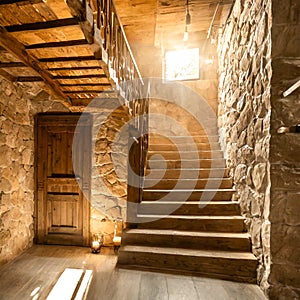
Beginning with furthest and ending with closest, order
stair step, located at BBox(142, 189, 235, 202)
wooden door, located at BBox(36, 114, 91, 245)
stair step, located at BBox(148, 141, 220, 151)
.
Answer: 1. stair step, located at BBox(148, 141, 220, 151)
2. wooden door, located at BBox(36, 114, 91, 245)
3. stair step, located at BBox(142, 189, 235, 202)

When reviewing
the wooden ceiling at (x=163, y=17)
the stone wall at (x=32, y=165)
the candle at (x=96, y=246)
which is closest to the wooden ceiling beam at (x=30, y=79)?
the stone wall at (x=32, y=165)

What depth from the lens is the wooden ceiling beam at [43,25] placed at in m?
1.45

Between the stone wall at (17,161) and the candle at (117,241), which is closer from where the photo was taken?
the stone wall at (17,161)

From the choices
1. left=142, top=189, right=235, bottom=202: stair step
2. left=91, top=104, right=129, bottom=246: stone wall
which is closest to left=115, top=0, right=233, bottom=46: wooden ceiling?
left=91, top=104, right=129, bottom=246: stone wall

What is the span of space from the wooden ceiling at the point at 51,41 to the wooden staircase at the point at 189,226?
5.40ft

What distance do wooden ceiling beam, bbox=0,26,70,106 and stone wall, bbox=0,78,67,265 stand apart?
10.1 inches

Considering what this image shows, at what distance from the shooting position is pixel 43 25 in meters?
1.48

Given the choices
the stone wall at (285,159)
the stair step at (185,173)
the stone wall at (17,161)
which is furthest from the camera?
the stair step at (185,173)

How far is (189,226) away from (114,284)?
1043 mm

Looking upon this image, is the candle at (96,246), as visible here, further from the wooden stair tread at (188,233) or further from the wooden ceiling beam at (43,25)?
the wooden ceiling beam at (43,25)

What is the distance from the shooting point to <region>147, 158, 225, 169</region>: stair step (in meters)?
3.37

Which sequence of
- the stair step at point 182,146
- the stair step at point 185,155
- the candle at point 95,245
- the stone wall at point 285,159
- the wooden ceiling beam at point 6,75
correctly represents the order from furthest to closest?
the stair step at point 182,146, the stair step at point 185,155, the candle at point 95,245, the wooden ceiling beam at point 6,75, the stone wall at point 285,159

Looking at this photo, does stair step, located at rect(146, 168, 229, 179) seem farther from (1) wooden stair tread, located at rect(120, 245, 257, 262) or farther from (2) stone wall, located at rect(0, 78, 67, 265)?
(2) stone wall, located at rect(0, 78, 67, 265)

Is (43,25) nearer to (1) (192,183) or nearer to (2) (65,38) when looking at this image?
(2) (65,38)
